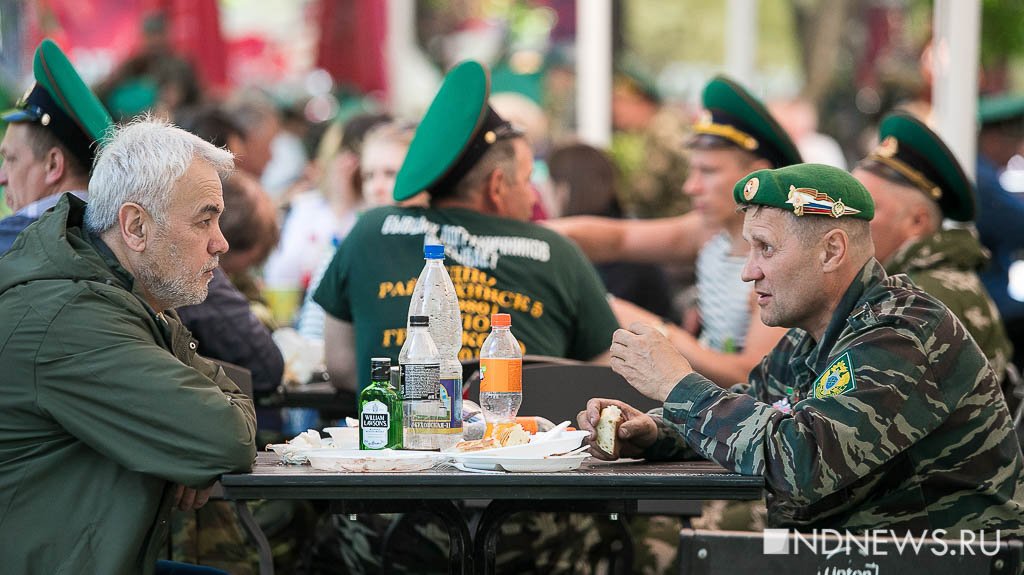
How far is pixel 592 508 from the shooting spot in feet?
10.3

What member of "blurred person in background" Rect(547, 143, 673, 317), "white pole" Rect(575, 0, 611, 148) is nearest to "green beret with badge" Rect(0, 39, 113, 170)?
"blurred person in background" Rect(547, 143, 673, 317)

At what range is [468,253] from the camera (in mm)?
4277

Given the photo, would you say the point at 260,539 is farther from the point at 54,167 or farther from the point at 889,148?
the point at 889,148

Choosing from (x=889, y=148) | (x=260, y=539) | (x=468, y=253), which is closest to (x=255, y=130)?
(x=468, y=253)

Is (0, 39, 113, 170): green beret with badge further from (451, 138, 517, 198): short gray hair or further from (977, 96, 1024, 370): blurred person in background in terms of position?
(977, 96, 1024, 370): blurred person in background

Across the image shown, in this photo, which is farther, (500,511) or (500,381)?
(500,381)

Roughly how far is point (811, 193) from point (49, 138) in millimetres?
2339

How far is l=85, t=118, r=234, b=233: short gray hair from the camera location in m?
3.05

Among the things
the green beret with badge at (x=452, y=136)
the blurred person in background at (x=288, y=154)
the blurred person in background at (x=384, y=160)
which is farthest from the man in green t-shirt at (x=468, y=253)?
the blurred person in background at (x=288, y=154)

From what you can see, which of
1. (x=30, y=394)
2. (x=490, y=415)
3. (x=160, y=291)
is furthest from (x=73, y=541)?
(x=490, y=415)

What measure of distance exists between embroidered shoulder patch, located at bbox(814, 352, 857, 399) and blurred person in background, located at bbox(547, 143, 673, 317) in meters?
4.03

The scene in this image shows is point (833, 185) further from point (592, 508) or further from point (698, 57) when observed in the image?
point (698, 57)

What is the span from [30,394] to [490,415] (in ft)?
3.60

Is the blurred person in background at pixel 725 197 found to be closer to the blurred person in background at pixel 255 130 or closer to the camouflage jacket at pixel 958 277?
the camouflage jacket at pixel 958 277
